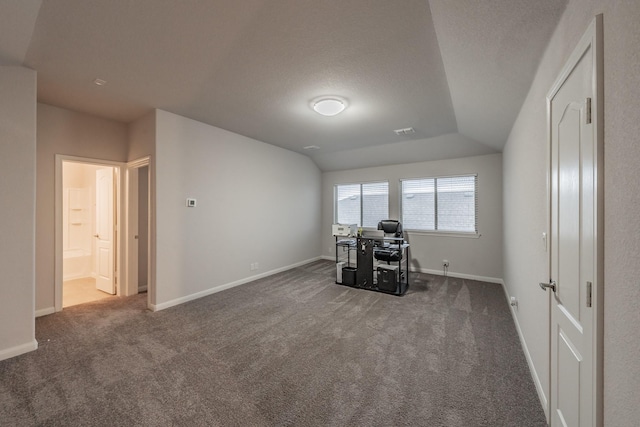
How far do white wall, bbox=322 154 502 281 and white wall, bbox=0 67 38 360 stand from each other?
5603mm

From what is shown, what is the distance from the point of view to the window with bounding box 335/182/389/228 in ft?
20.1

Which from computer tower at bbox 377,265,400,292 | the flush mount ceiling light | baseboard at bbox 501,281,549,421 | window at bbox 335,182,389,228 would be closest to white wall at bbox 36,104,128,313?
the flush mount ceiling light

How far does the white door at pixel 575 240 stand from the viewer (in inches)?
40.1

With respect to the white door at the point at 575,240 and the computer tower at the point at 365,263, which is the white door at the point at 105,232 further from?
the white door at the point at 575,240

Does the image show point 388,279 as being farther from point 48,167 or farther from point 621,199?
point 48,167

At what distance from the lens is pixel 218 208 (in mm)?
4309

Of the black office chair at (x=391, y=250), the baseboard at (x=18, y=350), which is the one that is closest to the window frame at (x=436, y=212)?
the black office chair at (x=391, y=250)

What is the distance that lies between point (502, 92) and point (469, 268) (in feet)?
11.8

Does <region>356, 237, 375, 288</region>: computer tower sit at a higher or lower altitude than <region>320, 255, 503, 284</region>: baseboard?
higher

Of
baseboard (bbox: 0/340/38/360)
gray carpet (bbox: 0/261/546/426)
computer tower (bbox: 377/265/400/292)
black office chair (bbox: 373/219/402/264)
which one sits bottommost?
gray carpet (bbox: 0/261/546/426)

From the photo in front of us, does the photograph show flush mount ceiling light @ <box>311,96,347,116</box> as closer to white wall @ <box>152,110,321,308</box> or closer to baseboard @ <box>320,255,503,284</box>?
white wall @ <box>152,110,321,308</box>

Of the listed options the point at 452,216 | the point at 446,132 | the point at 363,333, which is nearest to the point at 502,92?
the point at 446,132

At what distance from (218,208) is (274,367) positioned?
9.29ft

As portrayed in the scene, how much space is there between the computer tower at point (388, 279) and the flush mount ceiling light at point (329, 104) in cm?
263
